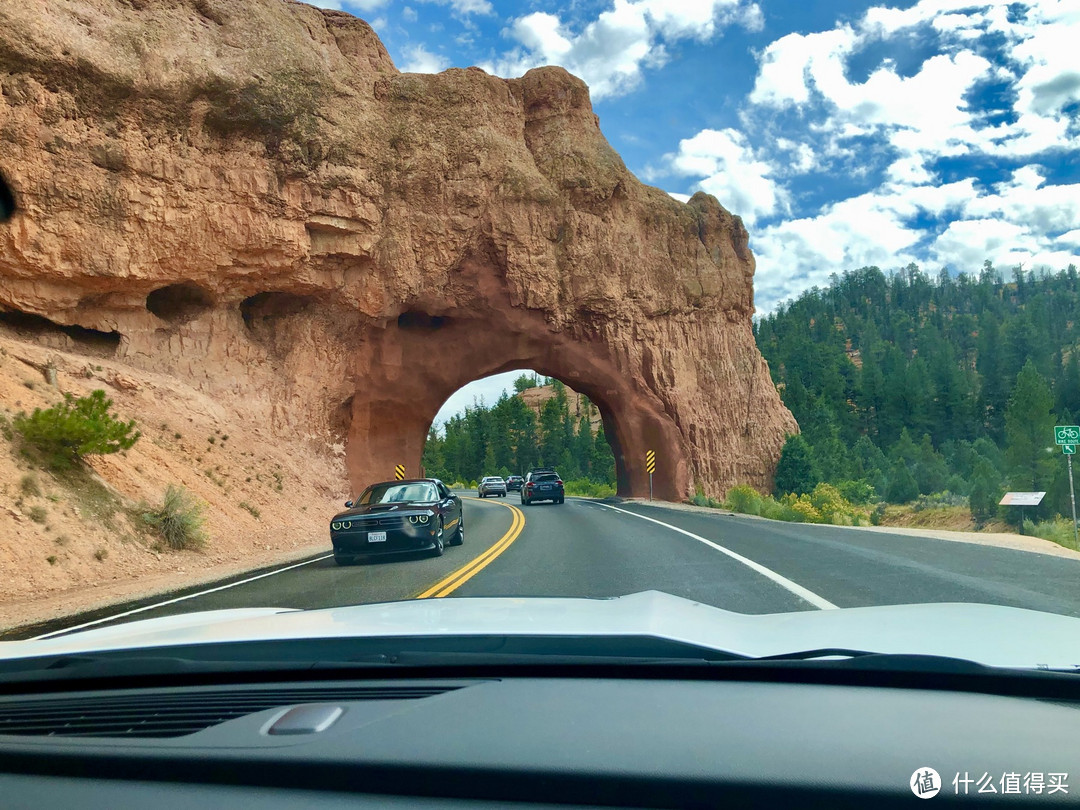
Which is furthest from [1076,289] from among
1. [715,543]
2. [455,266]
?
[715,543]

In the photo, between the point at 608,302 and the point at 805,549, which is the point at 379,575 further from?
the point at 608,302

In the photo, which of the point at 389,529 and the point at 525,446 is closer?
the point at 389,529

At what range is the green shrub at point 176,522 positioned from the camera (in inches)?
630

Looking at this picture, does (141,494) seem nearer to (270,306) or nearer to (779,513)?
(270,306)

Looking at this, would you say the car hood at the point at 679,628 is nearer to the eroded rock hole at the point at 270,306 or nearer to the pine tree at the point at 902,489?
the eroded rock hole at the point at 270,306

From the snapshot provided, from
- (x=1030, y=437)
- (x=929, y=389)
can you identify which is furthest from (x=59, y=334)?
(x=929, y=389)

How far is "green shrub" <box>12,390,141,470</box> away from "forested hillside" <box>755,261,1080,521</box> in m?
32.2

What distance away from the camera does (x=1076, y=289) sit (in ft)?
499

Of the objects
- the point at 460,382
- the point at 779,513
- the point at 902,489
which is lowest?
the point at 902,489

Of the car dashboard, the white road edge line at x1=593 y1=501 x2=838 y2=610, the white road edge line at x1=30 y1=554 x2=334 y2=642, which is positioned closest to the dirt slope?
the white road edge line at x1=30 y1=554 x2=334 y2=642

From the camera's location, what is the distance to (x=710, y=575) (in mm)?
9773

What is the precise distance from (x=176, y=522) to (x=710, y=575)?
12.1 metres

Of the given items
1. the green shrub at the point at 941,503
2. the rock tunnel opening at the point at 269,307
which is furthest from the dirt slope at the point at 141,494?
the green shrub at the point at 941,503

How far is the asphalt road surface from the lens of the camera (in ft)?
26.3
